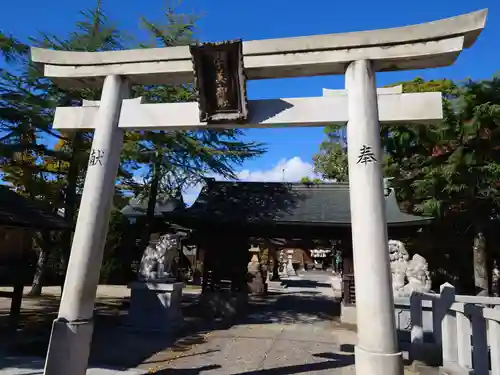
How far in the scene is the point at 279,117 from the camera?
17.3 feet

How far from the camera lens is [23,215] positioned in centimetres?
886

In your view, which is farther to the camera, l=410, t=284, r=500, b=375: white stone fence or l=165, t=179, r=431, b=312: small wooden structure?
l=165, t=179, r=431, b=312: small wooden structure

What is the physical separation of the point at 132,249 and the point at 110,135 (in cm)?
1621

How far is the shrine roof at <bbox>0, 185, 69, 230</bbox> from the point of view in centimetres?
829

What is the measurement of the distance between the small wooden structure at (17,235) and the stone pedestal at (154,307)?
9.20 feet

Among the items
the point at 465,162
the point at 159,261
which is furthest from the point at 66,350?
the point at 465,162

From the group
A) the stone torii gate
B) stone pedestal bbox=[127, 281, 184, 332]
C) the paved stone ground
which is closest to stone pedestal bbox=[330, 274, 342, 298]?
the paved stone ground

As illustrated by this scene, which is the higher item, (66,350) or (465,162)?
(465,162)

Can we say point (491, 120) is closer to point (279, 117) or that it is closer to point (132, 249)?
point (279, 117)

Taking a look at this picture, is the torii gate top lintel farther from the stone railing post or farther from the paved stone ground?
the paved stone ground

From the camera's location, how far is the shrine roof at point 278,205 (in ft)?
40.9

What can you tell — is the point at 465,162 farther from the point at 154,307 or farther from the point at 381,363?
the point at 154,307

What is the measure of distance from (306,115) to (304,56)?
850 millimetres

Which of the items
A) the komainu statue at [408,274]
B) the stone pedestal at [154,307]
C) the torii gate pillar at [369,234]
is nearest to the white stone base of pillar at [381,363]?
the torii gate pillar at [369,234]
